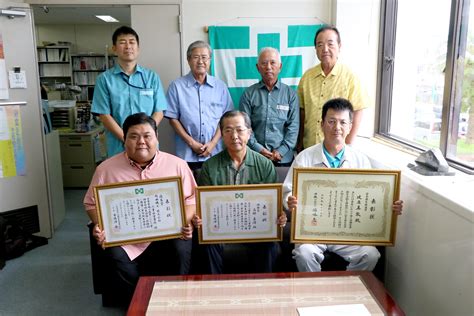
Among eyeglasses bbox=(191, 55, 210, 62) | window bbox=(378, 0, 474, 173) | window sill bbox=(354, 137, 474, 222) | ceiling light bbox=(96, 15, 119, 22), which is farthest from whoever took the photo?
ceiling light bbox=(96, 15, 119, 22)

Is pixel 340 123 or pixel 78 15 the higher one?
pixel 78 15

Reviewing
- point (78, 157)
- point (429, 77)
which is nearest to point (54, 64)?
point (78, 157)

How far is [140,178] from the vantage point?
2.30 meters

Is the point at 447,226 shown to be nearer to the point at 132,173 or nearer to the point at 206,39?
the point at 132,173

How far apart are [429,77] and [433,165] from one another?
0.95 meters

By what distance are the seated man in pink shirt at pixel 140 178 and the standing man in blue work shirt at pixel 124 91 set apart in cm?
59

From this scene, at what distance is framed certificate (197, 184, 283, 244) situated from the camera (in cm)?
204

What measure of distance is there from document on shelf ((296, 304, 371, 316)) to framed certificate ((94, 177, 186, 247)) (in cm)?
83

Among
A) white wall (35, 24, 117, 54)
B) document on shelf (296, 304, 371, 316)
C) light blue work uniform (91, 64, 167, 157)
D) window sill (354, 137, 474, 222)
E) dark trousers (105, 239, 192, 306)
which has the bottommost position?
dark trousers (105, 239, 192, 306)

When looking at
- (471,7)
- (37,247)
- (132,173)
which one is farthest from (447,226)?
(37,247)

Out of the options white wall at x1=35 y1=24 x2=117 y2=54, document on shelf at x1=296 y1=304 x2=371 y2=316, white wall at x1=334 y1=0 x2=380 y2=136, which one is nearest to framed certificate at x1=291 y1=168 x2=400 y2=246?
document on shelf at x1=296 y1=304 x2=371 y2=316

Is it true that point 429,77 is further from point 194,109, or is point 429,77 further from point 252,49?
point 194,109

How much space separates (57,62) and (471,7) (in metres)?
A: 7.70

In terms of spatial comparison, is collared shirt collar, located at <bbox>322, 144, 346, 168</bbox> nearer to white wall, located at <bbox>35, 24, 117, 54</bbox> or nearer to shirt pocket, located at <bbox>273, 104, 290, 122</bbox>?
shirt pocket, located at <bbox>273, 104, 290, 122</bbox>
